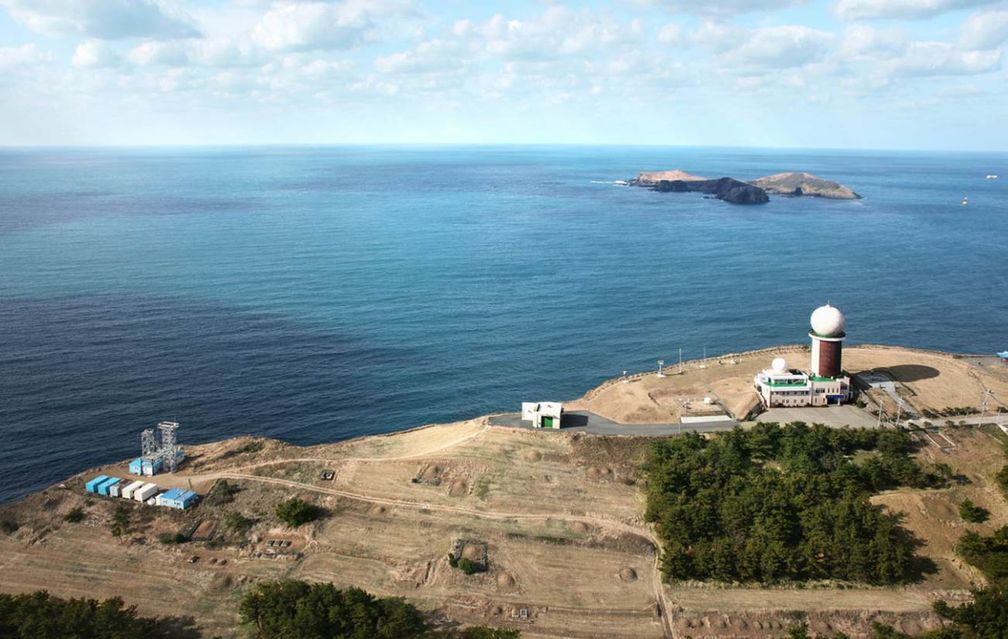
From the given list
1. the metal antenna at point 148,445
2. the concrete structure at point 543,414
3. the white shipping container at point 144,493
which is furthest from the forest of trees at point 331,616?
the concrete structure at point 543,414

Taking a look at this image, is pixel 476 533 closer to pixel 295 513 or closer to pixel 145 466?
pixel 295 513

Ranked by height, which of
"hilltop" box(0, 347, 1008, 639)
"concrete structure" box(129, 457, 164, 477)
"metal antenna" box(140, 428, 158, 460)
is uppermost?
"metal antenna" box(140, 428, 158, 460)

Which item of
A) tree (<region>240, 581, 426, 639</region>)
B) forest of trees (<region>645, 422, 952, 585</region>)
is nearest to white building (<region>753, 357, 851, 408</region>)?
forest of trees (<region>645, 422, 952, 585</region>)

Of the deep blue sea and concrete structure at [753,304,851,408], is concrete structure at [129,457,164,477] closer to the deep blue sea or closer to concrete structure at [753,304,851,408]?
the deep blue sea

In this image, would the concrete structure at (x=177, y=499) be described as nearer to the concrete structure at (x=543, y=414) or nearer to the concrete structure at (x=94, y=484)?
the concrete structure at (x=94, y=484)

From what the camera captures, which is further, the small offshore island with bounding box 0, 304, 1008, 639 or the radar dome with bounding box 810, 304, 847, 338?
the radar dome with bounding box 810, 304, 847, 338

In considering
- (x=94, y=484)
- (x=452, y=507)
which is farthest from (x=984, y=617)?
(x=94, y=484)

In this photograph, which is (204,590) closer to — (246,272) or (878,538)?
(878,538)

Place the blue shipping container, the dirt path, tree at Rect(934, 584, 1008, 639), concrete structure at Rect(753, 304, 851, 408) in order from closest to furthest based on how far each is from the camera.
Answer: tree at Rect(934, 584, 1008, 639), the dirt path, the blue shipping container, concrete structure at Rect(753, 304, 851, 408)
